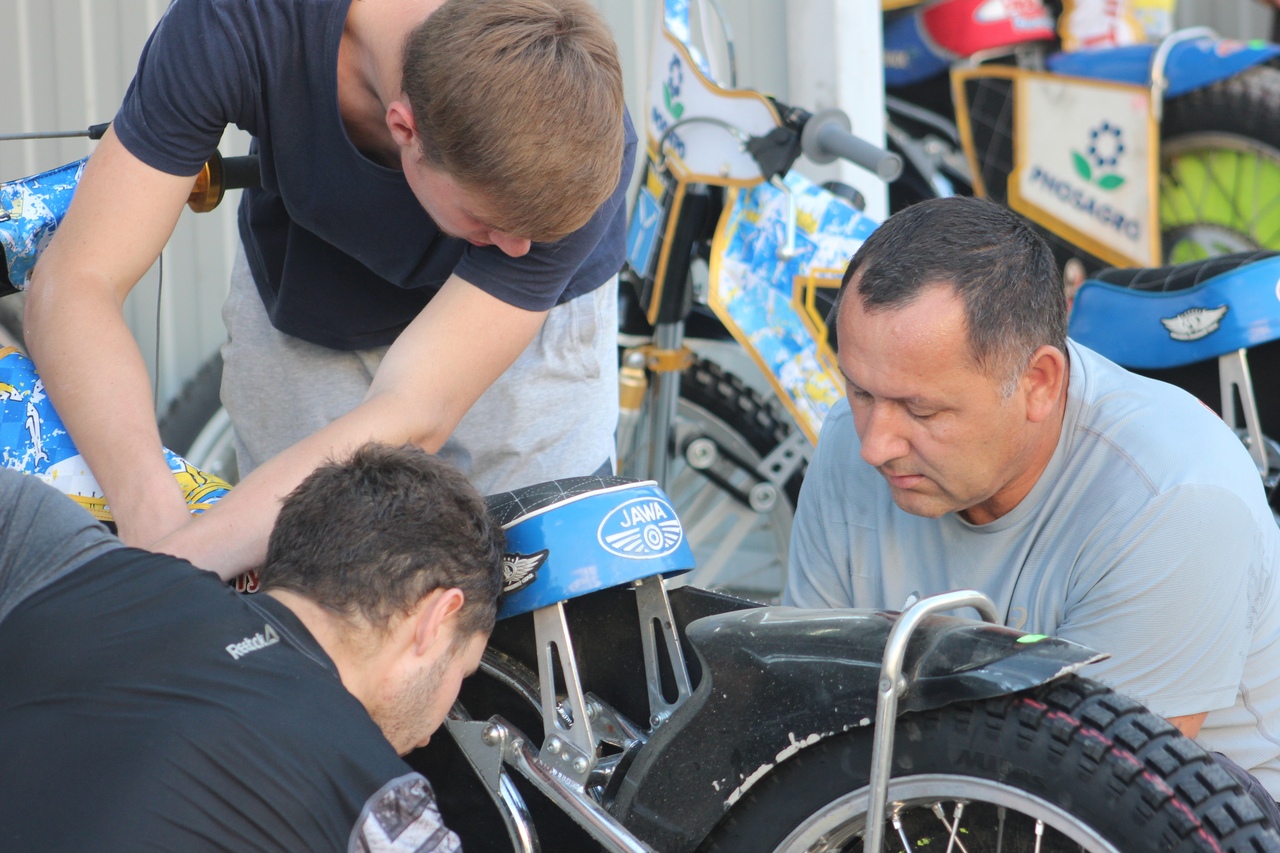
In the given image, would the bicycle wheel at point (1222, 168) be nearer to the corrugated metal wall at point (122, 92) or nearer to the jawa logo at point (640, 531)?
the corrugated metal wall at point (122, 92)

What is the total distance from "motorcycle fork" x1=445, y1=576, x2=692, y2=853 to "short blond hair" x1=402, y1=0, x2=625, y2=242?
1.56 ft

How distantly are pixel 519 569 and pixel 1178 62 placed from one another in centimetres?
330

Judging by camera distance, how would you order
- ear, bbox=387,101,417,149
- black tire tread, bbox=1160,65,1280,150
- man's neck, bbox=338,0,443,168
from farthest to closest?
black tire tread, bbox=1160,65,1280,150
man's neck, bbox=338,0,443,168
ear, bbox=387,101,417,149

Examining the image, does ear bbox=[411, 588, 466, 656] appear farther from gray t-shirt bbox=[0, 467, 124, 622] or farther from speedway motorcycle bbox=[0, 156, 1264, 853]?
gray t-shirt bbox=[0, 467, 124, 622]

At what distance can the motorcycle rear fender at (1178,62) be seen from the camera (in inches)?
148

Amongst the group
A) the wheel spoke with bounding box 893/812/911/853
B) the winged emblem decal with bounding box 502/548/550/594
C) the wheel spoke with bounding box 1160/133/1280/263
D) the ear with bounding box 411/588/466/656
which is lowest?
the wheel spoke with bounding box 1160/133/1280/263

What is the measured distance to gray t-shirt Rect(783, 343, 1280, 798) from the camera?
4.94 feet

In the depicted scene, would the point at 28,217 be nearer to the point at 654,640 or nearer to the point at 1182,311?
the point at 654,640

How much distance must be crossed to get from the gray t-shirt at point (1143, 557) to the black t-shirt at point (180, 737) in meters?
0.84

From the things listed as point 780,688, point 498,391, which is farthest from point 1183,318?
point 780,688

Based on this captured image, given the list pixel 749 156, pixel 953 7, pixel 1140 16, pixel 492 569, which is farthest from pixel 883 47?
pixel 492 569

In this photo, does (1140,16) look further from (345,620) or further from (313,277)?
(345,620)

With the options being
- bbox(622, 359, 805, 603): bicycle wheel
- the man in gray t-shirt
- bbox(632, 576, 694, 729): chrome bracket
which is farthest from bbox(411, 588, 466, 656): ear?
bbox(622, 359, 805, 603): bicycle wheel

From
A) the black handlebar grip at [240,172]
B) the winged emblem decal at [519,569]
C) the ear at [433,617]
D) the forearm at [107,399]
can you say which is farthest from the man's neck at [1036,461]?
the black handlebar grip at [240,172]
